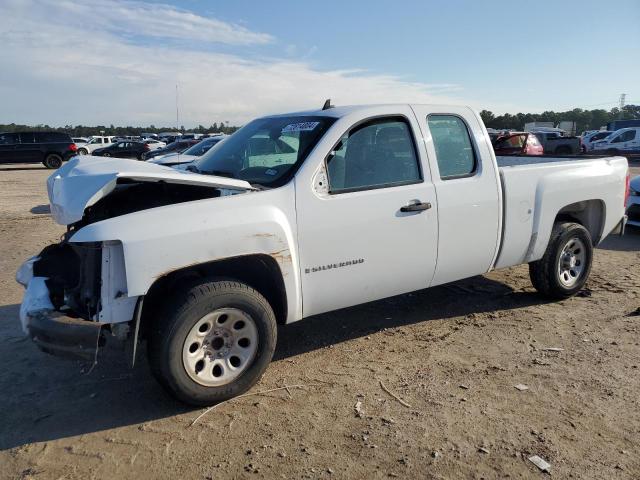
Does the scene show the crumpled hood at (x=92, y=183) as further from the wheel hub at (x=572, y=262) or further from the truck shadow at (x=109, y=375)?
the wheel hub at (x=572, y=262)

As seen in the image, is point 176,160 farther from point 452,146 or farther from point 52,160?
point 52,160

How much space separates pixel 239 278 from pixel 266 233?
0.50m

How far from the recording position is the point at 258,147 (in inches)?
170

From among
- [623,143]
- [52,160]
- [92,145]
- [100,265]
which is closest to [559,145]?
[623,143]

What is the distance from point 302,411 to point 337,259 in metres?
1.06

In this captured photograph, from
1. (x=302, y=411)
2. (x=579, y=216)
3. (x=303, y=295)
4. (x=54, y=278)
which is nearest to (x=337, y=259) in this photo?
(x=303, y=295)

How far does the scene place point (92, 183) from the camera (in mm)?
3293

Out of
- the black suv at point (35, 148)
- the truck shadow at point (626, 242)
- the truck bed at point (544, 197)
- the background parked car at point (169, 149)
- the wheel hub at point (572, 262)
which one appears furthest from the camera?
the black suv at point (35, 148)

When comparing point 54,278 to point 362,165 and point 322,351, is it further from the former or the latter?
point 362,165

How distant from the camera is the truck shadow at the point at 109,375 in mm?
3354

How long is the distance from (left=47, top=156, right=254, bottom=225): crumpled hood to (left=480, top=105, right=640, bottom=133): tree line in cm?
7027

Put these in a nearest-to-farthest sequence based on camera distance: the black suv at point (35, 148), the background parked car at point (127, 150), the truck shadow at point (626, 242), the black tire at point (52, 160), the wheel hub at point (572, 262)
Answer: the wheel hub at point (572, 262)
the truck shadow at point (626, 242)
the black suv at point (35, 148)
the black tire at point (52, 160)
the background parked car at point (127, 150)

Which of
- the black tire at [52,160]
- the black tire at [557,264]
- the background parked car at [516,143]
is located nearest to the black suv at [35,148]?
the black tire at [52,160]

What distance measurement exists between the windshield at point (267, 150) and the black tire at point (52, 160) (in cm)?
2531
